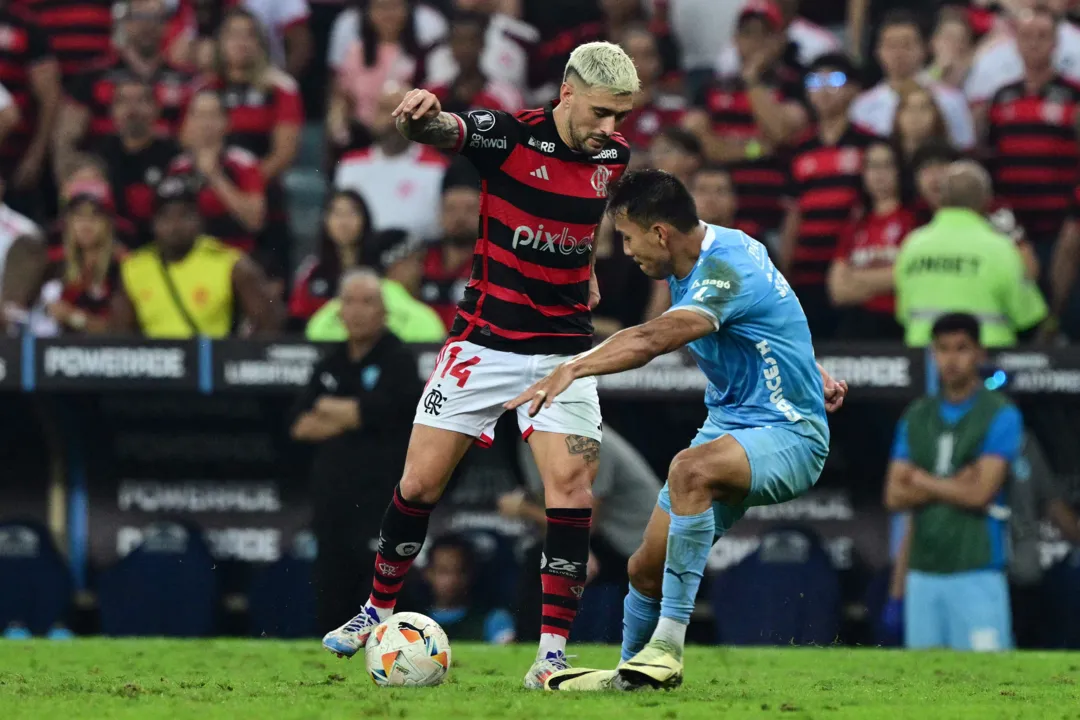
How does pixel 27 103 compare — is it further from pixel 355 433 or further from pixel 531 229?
pixel 531 229

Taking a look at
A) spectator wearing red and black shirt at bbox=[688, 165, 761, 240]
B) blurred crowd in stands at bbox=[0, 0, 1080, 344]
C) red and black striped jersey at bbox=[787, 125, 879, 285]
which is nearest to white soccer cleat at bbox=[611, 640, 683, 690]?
blurred crowd in stands at bbox=[0, 0, 1080, 344]

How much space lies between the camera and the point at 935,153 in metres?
10.8

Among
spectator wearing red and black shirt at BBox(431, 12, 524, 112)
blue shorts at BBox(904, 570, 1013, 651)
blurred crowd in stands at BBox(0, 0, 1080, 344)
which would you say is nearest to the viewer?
blue shorts at BBox(904, 570, 1013, 651)

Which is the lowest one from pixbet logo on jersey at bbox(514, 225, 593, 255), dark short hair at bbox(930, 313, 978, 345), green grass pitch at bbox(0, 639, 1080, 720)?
green grass pitch at bbox(0, 639, 1080, 720)

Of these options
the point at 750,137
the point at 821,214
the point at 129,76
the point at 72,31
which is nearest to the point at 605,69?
the point at 821,214

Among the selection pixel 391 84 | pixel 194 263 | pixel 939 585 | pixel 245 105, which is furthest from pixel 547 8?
pixel 939 585

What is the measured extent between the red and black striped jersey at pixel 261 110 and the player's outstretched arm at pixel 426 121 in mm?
6197

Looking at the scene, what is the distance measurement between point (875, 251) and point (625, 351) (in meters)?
5.39

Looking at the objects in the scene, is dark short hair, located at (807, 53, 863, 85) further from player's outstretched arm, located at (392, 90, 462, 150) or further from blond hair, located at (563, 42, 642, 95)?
player's outstretched arm, located at (392, 90, 462, 150)

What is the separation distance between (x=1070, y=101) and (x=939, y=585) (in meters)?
3.65

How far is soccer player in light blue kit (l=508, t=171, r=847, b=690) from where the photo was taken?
614cm

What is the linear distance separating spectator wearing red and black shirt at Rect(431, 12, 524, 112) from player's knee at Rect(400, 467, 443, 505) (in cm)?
541

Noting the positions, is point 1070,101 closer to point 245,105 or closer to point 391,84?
point 391,84

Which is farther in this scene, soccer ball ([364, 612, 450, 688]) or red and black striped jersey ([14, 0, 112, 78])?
red and black striped jersey ([14, 0, 112, 78])
